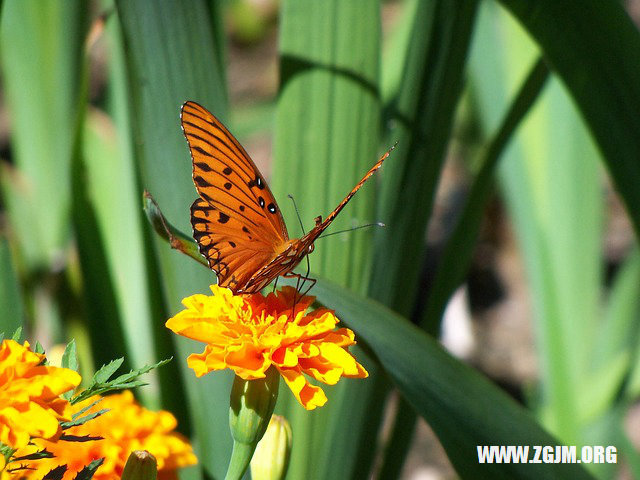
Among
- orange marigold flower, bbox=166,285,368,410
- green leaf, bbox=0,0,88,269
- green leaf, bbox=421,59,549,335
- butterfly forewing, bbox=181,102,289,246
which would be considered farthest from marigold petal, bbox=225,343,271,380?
green leaf, bbox=0,0,88,269

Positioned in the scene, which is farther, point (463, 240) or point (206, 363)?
point (463, 240)

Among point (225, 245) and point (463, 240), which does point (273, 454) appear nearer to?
point (225, 245)

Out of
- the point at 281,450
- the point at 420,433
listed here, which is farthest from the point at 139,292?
the point at 420,433

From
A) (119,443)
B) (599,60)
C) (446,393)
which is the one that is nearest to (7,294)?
(119,443)

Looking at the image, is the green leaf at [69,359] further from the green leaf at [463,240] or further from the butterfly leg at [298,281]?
the green leaf at [463,240]

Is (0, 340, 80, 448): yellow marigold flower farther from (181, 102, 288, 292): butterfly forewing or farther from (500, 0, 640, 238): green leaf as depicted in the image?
(500, 0, 640, 238): green leaf

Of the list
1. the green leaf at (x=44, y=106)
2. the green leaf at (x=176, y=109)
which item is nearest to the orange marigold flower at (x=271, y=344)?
the green leaf at (x=176, y=109)
